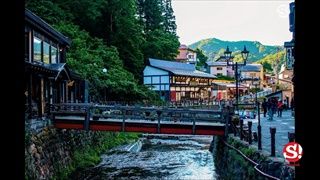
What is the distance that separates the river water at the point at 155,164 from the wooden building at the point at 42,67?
5.29 meters

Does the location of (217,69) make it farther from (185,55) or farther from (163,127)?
(163,127)

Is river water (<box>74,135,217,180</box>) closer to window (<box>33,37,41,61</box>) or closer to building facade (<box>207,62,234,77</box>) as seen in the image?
window (<box>33,37,41,61</box>)

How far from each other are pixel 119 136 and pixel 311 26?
35.4 metres

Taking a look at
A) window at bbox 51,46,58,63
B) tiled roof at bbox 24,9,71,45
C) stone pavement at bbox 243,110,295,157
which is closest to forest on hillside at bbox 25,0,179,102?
window at bbox 51,46,58,63

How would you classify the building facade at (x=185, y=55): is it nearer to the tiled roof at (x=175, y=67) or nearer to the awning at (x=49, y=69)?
the tiled roof at (x=175, y=67)

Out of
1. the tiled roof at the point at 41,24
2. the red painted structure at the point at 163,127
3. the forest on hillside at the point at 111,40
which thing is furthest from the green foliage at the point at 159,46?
the red painted structure at the point at 163,127

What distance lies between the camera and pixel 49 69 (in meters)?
20.8

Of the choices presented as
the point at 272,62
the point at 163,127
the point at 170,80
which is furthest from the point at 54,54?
the point at 272,62

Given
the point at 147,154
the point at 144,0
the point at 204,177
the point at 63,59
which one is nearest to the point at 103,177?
the point at 204,177

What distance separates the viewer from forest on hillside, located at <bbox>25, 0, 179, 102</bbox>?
3978 centimetres

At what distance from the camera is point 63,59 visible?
2956 centimetres

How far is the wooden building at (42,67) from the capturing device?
19578 millimetres

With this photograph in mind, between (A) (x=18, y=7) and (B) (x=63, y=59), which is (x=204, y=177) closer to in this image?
(B) (x=63, y=59)

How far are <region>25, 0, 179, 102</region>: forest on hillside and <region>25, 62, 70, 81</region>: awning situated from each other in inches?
417
